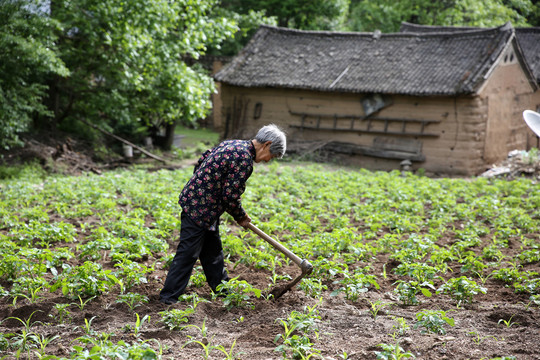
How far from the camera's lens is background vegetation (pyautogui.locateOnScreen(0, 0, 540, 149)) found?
12031 millimetres

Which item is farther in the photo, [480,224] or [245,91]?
[245,91]

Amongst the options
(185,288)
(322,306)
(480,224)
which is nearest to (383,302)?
(322,306)

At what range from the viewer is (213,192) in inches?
189

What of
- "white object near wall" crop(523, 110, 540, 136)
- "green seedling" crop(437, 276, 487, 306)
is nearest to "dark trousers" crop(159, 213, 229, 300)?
"green seedling" crop(437, 276, 487, 306)

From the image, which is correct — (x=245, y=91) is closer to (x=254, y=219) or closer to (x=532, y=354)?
(x=254, y=219)

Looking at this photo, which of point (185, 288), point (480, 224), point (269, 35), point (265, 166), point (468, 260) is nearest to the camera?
point (185, 288)

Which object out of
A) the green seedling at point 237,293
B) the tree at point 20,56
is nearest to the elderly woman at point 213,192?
the green seedling at point 237,293

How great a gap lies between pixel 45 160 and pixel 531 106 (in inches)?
596

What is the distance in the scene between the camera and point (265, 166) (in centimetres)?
1438

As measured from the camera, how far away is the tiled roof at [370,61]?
16.0 meters

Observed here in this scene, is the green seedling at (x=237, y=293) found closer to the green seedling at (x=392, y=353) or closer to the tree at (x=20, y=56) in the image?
the green seedling at (x=392, y=353)

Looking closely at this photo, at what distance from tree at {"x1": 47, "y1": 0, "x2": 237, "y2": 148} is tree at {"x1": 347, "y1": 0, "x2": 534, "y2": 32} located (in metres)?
16.9

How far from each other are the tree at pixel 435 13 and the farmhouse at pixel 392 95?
37.2ft

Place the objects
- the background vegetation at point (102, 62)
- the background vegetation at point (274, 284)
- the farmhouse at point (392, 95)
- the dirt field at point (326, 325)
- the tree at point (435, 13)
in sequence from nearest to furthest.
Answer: the dirt field at point (326, 325)
the background vegetation at point (274, 284)
the background vegetation at point (102, 62)
the farmhouse at point (392, 95)
the tree at point (435, 13)
